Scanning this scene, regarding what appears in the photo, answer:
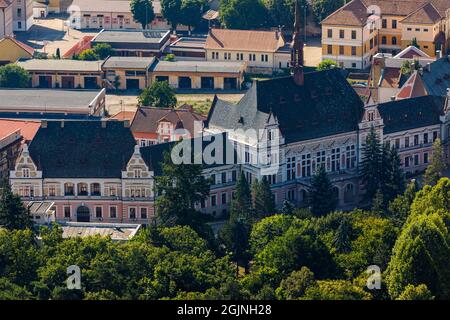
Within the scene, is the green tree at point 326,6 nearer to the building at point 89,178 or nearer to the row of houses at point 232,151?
the row of houses at point 232,151

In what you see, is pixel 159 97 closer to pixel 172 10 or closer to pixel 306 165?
pixel 306 165

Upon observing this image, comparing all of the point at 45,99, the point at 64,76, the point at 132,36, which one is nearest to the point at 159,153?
the point at 45,99

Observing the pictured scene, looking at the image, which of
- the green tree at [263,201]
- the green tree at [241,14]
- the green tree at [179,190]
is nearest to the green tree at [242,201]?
the green tree at [263,201]

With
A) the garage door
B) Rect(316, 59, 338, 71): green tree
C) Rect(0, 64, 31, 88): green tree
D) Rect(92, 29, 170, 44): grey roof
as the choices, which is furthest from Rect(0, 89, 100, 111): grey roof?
Rect(316, 59, 338, 71): green tree

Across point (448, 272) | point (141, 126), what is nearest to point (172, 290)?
point (448, 272)

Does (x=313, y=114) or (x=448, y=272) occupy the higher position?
(x=313, y=114)
